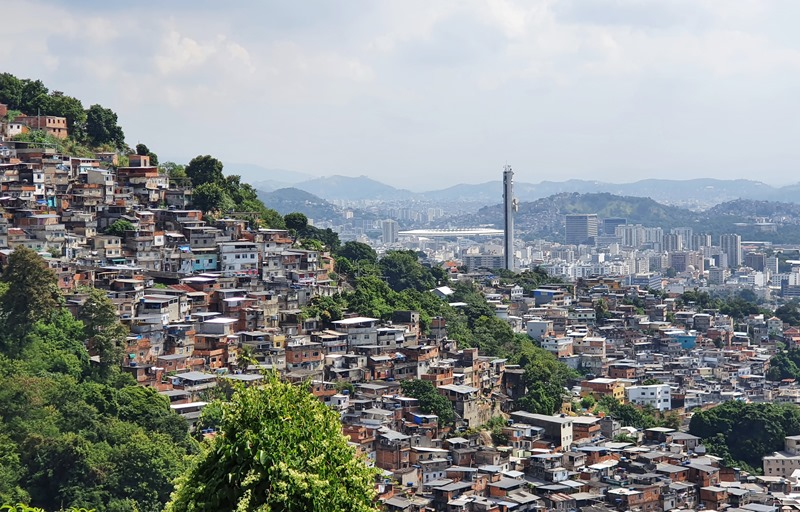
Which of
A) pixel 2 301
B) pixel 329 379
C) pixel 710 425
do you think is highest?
pixel 2 301

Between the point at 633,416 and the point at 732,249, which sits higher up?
the point at 732,249

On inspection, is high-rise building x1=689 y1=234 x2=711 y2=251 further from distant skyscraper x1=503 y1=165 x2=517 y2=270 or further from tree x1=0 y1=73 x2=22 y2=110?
tree x1=0 y1=73 x2=22 y2=110

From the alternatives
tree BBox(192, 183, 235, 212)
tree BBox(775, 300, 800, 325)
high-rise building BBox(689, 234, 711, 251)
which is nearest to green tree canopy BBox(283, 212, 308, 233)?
tree BBox(192, 183, 235, 212)

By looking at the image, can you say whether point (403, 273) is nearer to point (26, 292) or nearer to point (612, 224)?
point (26, 292)

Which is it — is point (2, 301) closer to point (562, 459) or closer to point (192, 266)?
point (192, 266)

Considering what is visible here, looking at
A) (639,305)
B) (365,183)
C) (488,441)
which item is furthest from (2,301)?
(365,183)

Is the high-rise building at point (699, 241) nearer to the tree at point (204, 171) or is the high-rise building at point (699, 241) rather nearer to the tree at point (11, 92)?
the tree at point (204, 171)

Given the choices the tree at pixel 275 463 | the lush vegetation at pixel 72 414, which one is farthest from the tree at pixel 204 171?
the tree at pixel 275 463

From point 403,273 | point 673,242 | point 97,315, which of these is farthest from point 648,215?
point 97,315
